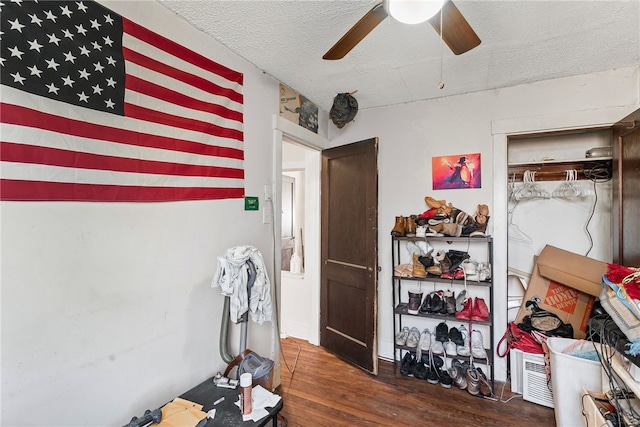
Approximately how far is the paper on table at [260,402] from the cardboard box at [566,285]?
7.23 ft

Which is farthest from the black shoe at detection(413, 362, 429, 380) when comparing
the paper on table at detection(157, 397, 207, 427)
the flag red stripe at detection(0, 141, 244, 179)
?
the flag red stripe at detection(0, 141, 244, 179)

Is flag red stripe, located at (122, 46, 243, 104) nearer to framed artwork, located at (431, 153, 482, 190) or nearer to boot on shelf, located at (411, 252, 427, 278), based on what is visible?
framed artwork, located at (431, 153, 482, 190)

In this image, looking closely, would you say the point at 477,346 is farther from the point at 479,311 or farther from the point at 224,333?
the point at 224,333

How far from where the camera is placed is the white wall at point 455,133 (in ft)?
7.74

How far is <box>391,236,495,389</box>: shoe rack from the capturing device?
8.17 feet

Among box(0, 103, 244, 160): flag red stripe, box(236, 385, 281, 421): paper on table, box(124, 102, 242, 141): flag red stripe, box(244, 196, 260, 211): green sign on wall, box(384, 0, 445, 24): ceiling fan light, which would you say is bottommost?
box(236, 385, 281, 421): paper on table

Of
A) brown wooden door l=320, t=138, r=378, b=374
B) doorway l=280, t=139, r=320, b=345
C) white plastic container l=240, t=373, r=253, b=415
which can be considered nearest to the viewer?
white plastic container l=240, t=373, r=253, b=415

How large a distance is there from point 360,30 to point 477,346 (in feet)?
8.39

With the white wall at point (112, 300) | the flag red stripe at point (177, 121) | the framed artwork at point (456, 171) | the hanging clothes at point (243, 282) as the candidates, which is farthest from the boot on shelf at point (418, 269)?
the flag red stripe at point (177, 121)

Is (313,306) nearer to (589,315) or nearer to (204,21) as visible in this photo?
(589,315)

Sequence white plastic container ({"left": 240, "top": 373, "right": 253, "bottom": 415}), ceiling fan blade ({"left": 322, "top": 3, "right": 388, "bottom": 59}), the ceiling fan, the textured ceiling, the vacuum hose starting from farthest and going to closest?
the vacuum hose → the textured ceiling → white plastic container ({"left": 240, "top": 373, "right": 253, "bottom": 415}) → ceiling fan blade ({"left": 322, "top": 3, "right": 388, "bottom": 59}) → the ceiling fan

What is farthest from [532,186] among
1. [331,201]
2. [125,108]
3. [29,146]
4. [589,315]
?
[29,146]

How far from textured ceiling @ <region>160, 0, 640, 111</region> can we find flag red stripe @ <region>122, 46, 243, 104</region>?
0.30m

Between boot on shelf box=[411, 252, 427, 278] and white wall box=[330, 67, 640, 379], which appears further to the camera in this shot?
boot on shelf box=[411, 252, 427, 278]
